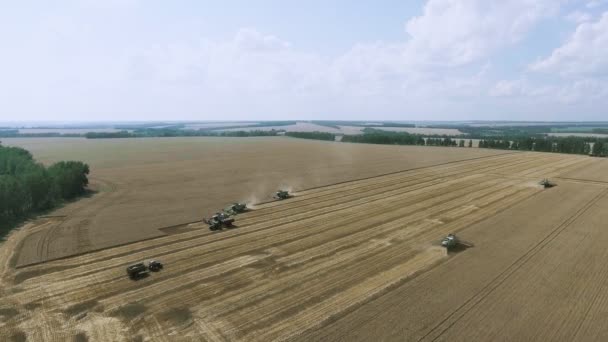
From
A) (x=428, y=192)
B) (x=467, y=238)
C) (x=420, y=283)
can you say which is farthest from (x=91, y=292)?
(x=428, y=192)

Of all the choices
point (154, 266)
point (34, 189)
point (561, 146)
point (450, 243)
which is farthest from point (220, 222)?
point (561, 146)

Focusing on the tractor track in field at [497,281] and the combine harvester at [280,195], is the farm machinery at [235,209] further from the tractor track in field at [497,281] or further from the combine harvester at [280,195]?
the tractor track in field at [497,281]

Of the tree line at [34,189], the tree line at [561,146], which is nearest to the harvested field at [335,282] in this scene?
the tree line at [34,189]

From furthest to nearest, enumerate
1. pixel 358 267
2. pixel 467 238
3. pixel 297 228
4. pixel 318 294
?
pixel 297 228
pixel 467 238
pixel 358 267
pixel 318 294

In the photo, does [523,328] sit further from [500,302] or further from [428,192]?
[428,192]

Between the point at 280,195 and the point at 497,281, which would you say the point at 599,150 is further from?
the point at 497,281
